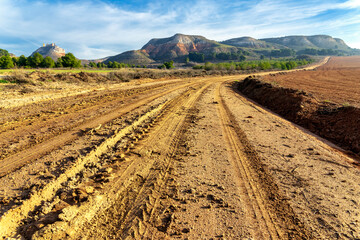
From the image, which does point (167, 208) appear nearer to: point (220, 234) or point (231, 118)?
point (220, 234)

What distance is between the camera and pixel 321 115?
331 inches

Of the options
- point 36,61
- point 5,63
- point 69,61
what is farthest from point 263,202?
point 36,61

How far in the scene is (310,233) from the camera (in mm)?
2703

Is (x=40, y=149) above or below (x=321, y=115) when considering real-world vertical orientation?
above

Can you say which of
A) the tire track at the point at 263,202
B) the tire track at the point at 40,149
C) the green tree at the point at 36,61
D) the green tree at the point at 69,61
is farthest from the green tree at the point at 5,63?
the tire track at the point at 263,202

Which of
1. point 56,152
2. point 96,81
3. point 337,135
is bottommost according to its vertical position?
point 337,135

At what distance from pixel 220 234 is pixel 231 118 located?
20.8 ft

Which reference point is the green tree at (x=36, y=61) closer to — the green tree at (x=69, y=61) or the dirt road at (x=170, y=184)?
the green tree at (x=69, y=61)

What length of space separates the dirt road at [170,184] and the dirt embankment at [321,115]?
0.98m

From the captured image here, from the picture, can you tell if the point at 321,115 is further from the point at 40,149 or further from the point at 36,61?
the point at 36,61

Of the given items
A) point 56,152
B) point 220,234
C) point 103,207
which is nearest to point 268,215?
point 220,234

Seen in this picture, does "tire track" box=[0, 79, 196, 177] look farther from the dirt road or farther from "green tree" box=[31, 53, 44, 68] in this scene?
"green tree" box=[31, 53, 44, 68]

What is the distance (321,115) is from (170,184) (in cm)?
822

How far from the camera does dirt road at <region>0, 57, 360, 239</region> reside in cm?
275
